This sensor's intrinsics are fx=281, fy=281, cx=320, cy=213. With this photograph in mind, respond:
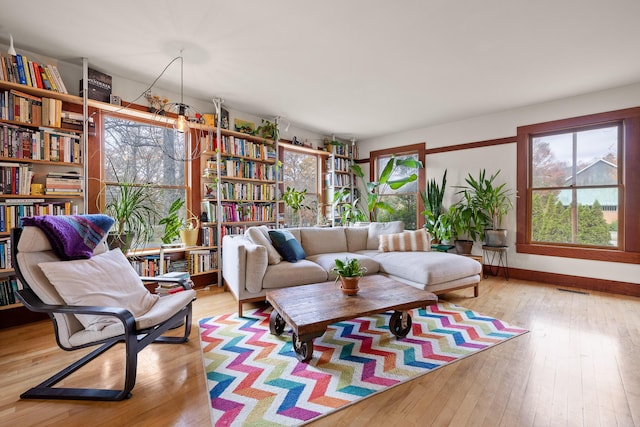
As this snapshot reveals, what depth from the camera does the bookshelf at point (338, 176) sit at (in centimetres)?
552

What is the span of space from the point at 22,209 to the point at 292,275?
2504 millimetres

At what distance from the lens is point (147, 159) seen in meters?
3.51

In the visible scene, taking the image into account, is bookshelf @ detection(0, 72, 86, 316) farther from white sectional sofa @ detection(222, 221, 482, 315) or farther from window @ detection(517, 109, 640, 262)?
window @ detection(517, 109, 640, 262)

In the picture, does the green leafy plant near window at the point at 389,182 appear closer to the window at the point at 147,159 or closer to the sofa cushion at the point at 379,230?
the sofa cushion at the point at 379,230

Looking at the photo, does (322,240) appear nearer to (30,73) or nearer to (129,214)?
(129,214)

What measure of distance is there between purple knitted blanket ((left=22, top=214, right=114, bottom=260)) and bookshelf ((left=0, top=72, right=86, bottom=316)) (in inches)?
41.7

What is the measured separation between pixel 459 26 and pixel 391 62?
0.70 metres

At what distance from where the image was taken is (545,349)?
2.07m

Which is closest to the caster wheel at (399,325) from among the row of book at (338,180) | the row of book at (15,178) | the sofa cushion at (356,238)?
the sofa cushion at (356,238)


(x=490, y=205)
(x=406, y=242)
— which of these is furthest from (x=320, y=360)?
(x=490, y=205)

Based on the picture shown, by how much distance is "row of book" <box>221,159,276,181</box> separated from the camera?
3.96 m

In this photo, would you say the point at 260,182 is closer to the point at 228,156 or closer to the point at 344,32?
the point at 228,156

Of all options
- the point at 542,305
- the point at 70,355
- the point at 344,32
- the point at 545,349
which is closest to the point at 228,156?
the point at 344,32

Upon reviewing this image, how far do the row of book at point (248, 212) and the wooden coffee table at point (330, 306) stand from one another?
2.01 m
